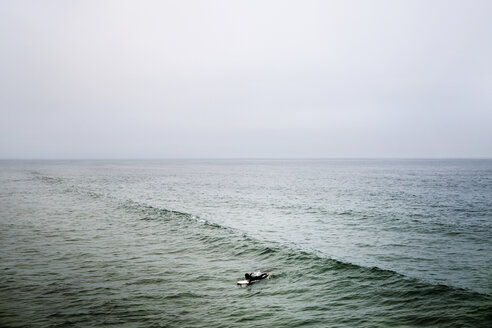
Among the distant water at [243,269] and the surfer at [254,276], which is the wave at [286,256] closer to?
the distant water at [243,269]

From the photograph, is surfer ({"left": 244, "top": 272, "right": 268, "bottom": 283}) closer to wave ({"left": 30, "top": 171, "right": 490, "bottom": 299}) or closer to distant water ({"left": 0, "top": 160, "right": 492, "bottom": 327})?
distant water ({"left": 0, "top": 160, "right": 492, "bottom": 327})

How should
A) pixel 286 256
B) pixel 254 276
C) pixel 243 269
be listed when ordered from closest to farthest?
pixel 254 276
pixel 243 269
pixel 286 256

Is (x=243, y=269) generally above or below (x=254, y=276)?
below

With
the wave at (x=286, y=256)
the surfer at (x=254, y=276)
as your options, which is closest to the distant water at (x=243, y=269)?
the wave at (x=286, y=256)

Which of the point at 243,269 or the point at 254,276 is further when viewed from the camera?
the point at 243,269

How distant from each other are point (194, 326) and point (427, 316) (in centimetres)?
1049

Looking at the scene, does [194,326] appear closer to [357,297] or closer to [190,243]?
[357,297]

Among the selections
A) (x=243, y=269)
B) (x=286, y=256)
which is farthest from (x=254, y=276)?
(x=286, y=256)

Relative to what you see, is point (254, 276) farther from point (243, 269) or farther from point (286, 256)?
point (286, 256)

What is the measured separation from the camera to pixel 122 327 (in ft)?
45.0

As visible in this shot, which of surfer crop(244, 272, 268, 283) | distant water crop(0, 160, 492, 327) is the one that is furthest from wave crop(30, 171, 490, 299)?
surfer crop(244, 272, 268, 283)

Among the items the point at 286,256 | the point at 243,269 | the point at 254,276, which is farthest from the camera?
the point at 286,256

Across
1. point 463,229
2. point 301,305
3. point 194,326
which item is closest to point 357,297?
point 301,305

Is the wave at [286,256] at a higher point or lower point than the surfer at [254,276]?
lower
